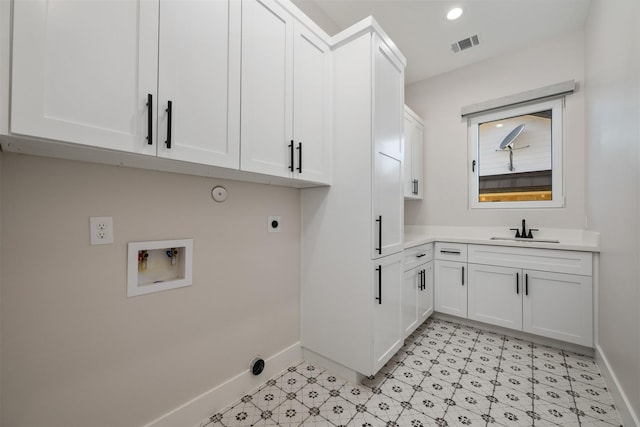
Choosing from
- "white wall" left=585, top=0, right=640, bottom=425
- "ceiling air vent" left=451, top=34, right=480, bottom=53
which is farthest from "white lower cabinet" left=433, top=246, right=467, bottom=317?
"ceiling air vent" left=451, top=34, right=480, bottom=53

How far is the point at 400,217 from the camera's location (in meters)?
2.06

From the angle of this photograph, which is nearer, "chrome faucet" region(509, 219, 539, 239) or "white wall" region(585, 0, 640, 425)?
"white wall" region(585, 0, 640, 425)

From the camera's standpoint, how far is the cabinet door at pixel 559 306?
2.11 m

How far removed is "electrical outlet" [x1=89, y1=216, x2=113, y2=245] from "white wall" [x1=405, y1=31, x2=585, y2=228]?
319 centimetres

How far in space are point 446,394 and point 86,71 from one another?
238cm

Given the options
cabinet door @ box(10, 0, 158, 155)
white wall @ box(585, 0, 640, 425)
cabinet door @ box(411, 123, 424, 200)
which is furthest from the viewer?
cabinet door @ box(411, 123, 424, 200)

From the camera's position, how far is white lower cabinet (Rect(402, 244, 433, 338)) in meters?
2.19

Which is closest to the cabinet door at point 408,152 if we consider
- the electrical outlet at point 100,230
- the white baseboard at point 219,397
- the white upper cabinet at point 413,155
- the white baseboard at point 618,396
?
the white upper cabinet at point 413,155

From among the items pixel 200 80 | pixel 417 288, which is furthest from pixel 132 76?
pixel 417 288

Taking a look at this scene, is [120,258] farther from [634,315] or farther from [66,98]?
[634,315]

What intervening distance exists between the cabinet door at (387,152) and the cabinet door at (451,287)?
3.54 feet

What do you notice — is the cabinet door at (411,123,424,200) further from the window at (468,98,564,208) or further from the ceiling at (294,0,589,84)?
the ceiling at (294,0,589,84)

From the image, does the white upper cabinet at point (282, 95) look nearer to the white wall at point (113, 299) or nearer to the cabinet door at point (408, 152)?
the white wall at point (113, 299)

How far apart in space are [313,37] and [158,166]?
1276 mm
